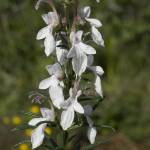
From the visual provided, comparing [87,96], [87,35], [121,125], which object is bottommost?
[121,125]

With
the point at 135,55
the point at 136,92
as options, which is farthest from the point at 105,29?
the point at 136,92

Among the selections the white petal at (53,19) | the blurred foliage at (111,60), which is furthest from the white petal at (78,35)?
the blurred foliage at (111,60)

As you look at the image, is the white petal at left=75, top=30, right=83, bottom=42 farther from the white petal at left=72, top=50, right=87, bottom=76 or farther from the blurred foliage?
the blurred foliage

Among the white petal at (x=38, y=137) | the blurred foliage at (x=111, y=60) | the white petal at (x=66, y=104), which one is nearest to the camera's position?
the white petal at (x=66, y=104)

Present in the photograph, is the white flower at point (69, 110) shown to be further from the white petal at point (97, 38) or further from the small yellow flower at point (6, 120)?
the small yellow flower at point (6, 120)

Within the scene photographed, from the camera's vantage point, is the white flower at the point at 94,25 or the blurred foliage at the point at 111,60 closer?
the white flower at the point at 94,25

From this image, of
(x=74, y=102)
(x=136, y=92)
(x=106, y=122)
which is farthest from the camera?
(x=136, y=92)

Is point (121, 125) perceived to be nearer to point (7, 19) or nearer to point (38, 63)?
point (38, 63)
